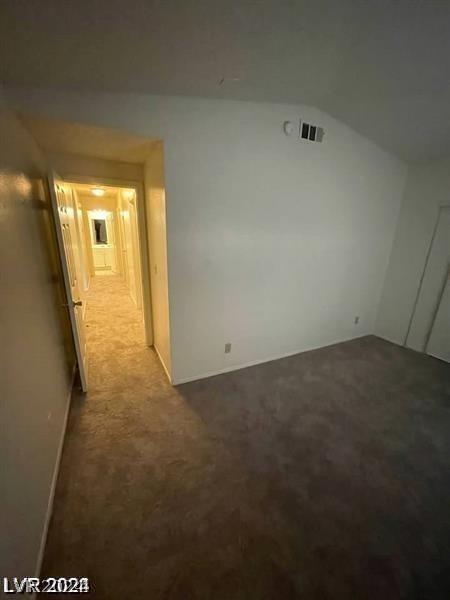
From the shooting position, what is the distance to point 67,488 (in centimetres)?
151

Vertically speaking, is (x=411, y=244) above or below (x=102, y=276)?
above

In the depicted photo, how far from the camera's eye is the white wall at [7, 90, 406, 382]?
1.97 m

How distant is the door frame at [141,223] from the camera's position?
8.27ft

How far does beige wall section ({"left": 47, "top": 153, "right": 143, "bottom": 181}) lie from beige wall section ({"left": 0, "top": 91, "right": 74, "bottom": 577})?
0.36m

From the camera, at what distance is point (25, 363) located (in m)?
1.28

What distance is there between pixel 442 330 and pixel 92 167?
471cm

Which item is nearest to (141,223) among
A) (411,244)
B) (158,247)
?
(158,247)

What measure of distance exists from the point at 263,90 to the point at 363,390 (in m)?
2.98

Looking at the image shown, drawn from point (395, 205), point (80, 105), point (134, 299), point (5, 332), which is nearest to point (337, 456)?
point (5, 332)

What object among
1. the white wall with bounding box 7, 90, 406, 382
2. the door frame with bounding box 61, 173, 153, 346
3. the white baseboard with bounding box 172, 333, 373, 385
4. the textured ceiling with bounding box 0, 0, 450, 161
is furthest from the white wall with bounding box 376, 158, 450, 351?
the door frame with bounding box 61, 173, 153, 346

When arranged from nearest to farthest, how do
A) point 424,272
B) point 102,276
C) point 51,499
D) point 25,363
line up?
point 25,363 < point 51,499 < point 424,272 < point 102,276

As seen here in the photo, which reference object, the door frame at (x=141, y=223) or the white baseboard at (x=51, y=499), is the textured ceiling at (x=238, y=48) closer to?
the door frame at (x=141, y=223)

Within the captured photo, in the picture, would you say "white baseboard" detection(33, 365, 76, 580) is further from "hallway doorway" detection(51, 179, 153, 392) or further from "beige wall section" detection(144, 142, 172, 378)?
"beige wall section" detection(144, 142, 172, 378)

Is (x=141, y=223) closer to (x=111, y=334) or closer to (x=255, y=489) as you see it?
(x=111, y=334)
